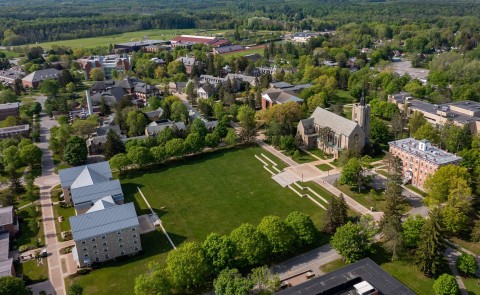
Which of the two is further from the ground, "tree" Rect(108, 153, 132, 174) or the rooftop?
the rooftop

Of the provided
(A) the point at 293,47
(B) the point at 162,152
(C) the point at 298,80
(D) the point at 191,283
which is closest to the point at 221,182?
(B) the point at 162,152

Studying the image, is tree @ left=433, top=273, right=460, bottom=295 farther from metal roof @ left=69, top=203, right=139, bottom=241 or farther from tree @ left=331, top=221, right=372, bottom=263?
metal roof @ left=69, top=203, right=139, bottom=241

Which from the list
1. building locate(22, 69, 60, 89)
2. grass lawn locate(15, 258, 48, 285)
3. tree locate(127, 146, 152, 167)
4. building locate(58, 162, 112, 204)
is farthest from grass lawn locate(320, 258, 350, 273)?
building locate(22, 69, 60, 89)

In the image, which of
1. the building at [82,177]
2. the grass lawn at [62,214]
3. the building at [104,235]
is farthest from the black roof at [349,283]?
the building at [82,177]

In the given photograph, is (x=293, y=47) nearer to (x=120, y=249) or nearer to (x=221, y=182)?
(x=221, y=182)

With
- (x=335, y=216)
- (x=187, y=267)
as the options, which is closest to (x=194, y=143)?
(x=335, y=216)

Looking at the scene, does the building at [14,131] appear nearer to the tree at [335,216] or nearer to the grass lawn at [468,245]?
the tree at [335,216]

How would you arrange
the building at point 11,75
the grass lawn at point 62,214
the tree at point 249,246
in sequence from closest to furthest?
the tree at point 249,246, the grass lawn at point 62,214, the building at point 11,75
